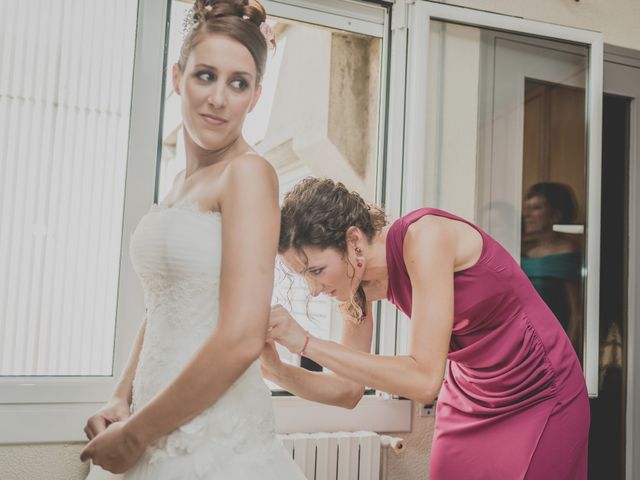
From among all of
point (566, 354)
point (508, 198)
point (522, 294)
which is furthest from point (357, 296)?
point (508, 198)

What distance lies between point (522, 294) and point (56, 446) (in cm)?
138

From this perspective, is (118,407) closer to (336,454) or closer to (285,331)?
(285,331)

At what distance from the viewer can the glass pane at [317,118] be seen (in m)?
2.52

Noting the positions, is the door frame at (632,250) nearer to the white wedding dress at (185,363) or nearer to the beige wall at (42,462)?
the white wedding dress at (185,363)

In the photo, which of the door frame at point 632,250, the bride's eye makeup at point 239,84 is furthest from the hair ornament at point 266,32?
the door frame at point 632,250

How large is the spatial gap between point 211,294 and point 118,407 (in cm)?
37

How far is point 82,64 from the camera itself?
1938 millimetres

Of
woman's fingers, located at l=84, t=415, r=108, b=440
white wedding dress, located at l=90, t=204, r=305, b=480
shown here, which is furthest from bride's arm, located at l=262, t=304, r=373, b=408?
woman's fingers, located at l=84, t=415, r=108, b=440

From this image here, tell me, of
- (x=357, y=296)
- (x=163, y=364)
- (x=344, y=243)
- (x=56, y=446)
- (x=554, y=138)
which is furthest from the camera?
(x=554, y=138)

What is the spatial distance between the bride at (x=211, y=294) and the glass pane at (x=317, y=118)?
0.96 metres

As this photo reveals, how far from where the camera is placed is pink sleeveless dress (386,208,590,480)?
55.4 inches

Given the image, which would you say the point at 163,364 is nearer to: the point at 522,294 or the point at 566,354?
the point at 522,294

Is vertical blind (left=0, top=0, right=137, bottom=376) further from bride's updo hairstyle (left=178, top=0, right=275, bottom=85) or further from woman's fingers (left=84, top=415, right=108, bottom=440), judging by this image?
bride's updo hairstyle (left=178, top=0, right=275, bottom=85)

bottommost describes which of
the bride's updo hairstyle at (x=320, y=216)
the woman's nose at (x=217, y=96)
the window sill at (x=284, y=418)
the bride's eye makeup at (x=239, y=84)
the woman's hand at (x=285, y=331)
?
the window sill at (x=284, y=418)
